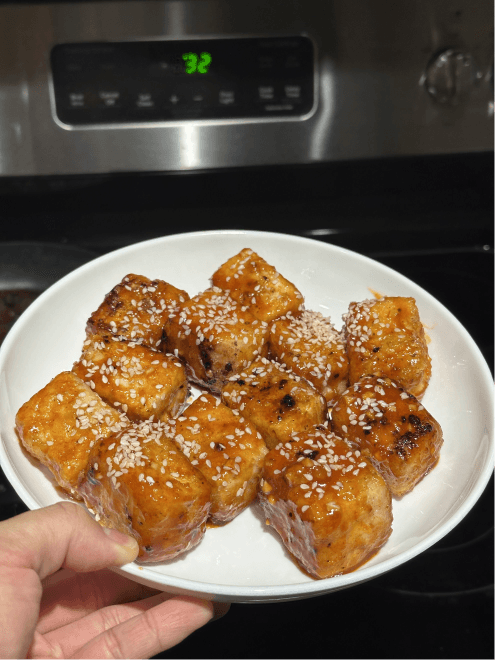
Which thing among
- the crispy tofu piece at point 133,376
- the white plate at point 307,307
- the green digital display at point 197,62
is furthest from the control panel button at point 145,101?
the crispy tofu piece at point 133,376

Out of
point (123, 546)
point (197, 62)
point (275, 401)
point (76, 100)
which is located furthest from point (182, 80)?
point (123, 546)

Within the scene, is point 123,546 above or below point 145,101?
below

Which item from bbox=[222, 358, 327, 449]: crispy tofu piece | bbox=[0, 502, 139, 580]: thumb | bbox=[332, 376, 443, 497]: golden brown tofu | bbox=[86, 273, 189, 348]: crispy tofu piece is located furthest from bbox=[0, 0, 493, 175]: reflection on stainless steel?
A: bbox=[0, 502, 139, 580]: thumb

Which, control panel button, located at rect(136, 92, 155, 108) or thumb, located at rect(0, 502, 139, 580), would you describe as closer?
thumb, located at rect(0, 502, 139, 580)

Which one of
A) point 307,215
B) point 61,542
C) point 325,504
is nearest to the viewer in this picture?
point 61,542

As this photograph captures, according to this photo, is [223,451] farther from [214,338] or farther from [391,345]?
[391,345]

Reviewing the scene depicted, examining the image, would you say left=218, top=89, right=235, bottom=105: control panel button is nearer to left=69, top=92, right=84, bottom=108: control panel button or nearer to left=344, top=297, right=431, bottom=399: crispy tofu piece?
left=69, top=92, right=84, bottom=108: control panel button

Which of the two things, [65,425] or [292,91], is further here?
[292,91]

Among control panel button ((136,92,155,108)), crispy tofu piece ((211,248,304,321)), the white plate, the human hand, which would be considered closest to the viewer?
the human hand
